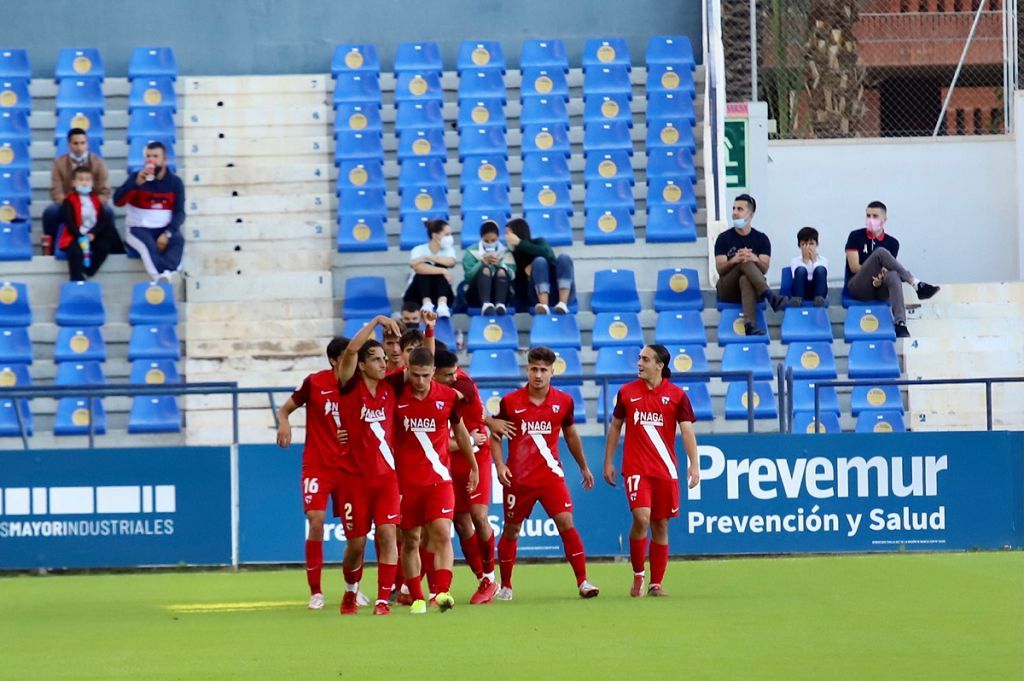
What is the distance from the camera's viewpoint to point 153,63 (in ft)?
77.0

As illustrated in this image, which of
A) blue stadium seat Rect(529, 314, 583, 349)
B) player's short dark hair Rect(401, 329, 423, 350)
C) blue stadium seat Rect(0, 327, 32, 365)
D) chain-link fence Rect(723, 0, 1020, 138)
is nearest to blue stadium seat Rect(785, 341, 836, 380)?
blue stadium seat Rect(529, 314, 583, 349)

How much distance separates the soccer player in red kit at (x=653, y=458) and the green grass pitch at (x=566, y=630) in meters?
0.37

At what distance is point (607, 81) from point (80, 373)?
7797mm

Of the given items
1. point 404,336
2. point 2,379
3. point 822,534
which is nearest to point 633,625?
point 404,336

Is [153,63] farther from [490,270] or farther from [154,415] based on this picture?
[490,270]

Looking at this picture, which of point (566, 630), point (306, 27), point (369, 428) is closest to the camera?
point (566, 630)

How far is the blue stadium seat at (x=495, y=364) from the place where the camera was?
62.8 feet

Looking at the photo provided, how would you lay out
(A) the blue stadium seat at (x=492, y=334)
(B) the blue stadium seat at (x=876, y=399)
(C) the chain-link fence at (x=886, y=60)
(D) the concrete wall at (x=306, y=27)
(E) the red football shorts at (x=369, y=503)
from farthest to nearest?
(D) the concrete wall at (x=306, y=27) < (C) the chain-link fence at (x=886, y=60) < (A) the blue stadium seat at (x=492, y=334) < (B) the blue stadium seat at (x=876, y=399) < (E) the red football shorts at (x=369, y=503)

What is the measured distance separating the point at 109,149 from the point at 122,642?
514 inches

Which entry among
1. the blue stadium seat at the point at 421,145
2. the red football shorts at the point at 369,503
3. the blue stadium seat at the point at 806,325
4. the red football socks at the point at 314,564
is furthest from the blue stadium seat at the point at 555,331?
the red football shorts at the point at 369,503

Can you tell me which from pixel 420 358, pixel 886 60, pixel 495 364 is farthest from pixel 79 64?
pixel 420 358

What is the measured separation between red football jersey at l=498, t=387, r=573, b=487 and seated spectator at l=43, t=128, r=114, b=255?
359 inches

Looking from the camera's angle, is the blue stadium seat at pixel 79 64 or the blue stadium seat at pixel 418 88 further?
the blue stadium seat at pixel 79 64

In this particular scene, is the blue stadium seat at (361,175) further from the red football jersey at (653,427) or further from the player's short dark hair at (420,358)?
the player's short dark hair at (420,358)
